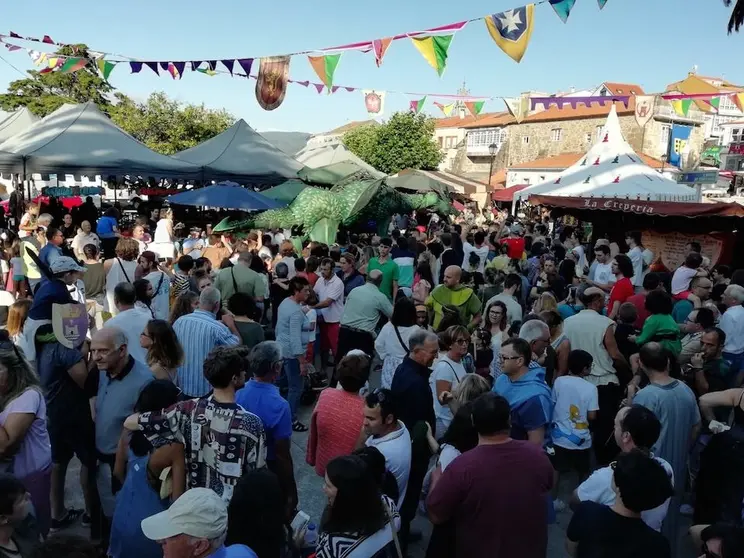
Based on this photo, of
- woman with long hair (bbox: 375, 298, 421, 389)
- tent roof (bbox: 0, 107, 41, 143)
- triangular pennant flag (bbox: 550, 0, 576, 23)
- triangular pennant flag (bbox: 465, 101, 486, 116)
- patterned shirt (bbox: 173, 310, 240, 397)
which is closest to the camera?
patterned shirt (bbox: 173, 310, 240, 397)

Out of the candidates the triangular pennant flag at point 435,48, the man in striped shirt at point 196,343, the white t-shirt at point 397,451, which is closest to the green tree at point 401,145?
the triangular pennant flag at point 435,48

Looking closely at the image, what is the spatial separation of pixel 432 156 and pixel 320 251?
31.4 metres

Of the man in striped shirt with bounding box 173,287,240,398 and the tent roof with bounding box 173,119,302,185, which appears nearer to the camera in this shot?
the man in striped shirt with bounding box 173,287,240,398

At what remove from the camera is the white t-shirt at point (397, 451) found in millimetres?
2721

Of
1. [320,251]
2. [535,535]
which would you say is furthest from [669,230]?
[535,535]

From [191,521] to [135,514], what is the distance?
2.45 feet

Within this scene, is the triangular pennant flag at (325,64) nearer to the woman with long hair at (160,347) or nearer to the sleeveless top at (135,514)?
the woman with long hair at (160,347)

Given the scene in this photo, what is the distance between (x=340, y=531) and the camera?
2.07 metres

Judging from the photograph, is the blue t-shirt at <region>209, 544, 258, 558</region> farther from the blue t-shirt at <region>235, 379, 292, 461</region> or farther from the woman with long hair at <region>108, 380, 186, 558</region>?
the blue t-shirt at <region>235, 379, 292, 461</region>

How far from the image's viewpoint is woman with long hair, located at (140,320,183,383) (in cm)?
348

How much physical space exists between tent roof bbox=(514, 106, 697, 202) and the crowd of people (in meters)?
6.63

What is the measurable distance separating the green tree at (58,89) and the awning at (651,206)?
98.3 ft

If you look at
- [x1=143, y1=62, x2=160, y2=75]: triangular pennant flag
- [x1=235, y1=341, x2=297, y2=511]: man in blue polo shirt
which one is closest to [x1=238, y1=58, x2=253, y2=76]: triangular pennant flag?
[x1=143, y1=62, x2=160, y2=75]: triangular pennant flag

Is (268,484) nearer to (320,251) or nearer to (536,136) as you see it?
(320,251)
